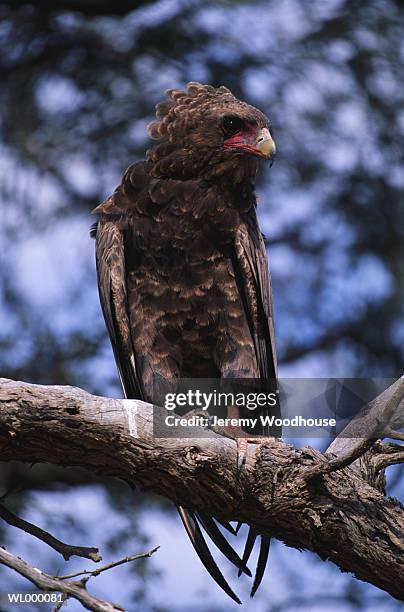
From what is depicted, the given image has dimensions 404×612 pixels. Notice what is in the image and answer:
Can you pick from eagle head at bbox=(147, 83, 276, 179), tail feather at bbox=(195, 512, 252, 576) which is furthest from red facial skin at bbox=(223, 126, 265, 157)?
tail feather at bbox=(195, 512, 252, 576)

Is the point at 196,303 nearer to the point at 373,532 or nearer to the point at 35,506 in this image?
the point at 373,532

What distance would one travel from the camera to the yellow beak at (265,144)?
4746 millimetres

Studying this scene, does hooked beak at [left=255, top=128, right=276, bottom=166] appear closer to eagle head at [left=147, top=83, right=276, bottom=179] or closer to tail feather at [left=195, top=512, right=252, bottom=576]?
eagle head at [left=147, top=83, right=276, bottom=179]

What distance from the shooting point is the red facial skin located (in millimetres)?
4797

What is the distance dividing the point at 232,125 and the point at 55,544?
2514mm

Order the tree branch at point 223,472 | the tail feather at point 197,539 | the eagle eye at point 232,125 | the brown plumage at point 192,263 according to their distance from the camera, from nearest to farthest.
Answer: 1. the tree branch at point 223,472
2. the tail feather at point 197,539
3. the brown plumage at point 192,263
4. the eagle eye at point 232,125

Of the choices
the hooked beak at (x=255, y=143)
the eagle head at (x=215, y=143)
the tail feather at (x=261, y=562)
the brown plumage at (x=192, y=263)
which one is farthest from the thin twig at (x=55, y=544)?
the hooked beak at (x=255, y=143)

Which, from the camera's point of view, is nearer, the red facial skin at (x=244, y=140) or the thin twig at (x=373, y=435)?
the thin twig at (x=373, y=435)

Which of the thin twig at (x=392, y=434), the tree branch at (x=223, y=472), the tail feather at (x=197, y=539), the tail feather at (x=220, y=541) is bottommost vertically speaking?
the tail feather at (x=197, y=539)

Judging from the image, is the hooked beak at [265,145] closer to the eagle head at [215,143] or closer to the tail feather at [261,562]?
the eagle head at [215,143]

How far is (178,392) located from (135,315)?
456 millimetres

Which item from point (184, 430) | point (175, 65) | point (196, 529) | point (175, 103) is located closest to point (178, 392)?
point (196, 529)

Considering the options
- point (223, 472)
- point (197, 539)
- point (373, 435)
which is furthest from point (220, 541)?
point (373, 435)

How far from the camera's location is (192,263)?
472 cm
